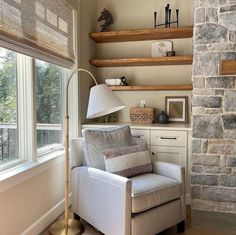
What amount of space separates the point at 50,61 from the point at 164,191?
154cm

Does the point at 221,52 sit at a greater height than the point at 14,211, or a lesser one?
greater

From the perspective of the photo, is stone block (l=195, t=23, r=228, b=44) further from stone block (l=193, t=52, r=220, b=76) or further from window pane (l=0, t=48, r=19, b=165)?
window pane (l=0, t=48, r=19, b=165)

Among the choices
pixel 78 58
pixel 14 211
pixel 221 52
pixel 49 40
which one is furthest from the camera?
pixel 78 58

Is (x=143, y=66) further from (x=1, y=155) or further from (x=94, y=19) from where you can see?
(x=1, y=155)

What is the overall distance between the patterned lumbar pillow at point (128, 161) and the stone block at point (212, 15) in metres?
1.51

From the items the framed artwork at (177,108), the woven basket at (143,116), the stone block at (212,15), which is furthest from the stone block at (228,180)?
the stone block at (212,15)

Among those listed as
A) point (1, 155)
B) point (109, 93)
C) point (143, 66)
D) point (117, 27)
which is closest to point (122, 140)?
point (109, 93)

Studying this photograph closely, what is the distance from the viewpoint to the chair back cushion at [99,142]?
2.32 metres

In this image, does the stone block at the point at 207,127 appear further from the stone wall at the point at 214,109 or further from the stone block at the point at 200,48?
the stone block at the point at 200,48

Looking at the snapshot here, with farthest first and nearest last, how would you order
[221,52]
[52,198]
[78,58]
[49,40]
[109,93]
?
[78,58]
[221,52]
[52,198]
[49,40]
[109,93]

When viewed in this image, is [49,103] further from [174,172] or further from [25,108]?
[174,172]

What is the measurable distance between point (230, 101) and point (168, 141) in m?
0.77

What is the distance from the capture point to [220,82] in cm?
271

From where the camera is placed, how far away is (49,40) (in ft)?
7.56
